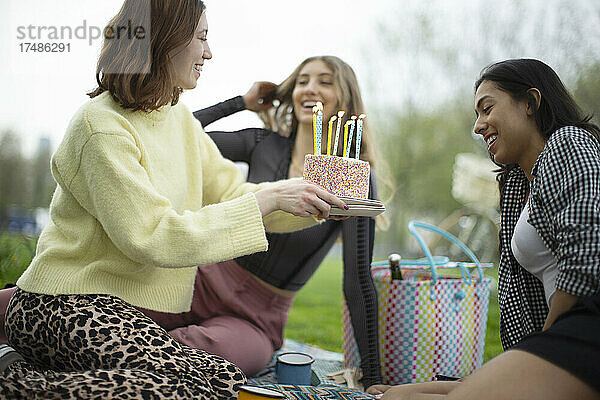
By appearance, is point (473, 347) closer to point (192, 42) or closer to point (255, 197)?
point (255, 197)

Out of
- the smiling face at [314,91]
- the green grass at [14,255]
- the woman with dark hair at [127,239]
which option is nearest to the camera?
the woman with dark hair at [127,239]

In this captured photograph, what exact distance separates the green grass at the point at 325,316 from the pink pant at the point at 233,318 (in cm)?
60

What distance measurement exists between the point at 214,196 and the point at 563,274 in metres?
1.04

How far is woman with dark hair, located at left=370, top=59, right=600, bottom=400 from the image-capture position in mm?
1039

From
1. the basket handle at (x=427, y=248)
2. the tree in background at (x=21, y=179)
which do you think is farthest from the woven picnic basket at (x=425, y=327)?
the tree in background at (x=21, y=179)

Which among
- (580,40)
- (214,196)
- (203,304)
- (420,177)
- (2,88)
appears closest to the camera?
(214,196)

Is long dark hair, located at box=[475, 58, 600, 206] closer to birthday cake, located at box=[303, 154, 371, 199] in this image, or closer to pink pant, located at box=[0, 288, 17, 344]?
birthday cake, located at box=[303, 154, 371, 199]

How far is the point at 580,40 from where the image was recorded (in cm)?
261

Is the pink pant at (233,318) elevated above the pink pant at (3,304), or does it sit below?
below

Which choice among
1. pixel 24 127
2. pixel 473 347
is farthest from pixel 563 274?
pixel 24 127

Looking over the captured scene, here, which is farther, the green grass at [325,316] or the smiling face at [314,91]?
the green grass at [325,316]

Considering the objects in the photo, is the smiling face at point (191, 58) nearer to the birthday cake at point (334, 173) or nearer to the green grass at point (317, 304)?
the birthday cake at point (334, 173)

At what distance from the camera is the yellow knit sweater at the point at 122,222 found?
1.26 metres

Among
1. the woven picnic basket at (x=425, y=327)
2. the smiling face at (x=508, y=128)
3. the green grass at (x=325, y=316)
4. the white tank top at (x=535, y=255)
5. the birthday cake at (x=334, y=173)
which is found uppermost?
the smiling face at (x=508, y=128)
